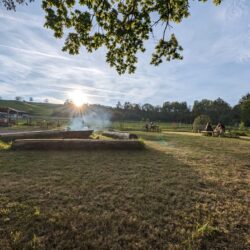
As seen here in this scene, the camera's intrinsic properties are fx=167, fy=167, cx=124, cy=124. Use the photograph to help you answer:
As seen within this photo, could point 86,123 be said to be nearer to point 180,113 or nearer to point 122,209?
point 122,209

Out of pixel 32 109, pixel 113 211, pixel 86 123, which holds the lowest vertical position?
pixel 113 211

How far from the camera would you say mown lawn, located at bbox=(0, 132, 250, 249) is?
1950 mm

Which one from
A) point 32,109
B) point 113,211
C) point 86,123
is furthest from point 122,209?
point 32,109

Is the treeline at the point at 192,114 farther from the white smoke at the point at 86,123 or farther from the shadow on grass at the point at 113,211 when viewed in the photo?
the shadow on grass at the point at 113,211

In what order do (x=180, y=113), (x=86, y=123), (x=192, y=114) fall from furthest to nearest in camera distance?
(x=180, y=113)
(x=192, y=114)
(x=86, y=123)

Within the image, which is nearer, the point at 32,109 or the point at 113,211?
the point at 113,211

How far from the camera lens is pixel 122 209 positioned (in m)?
2.62

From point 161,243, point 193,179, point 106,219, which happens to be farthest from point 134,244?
point 193,179

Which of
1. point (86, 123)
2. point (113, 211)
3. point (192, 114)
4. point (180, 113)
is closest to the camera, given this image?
point (113, 211)

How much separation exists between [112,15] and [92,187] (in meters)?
3.92

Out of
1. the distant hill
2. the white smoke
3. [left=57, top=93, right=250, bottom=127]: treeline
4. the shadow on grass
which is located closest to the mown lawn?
the shadow on grass

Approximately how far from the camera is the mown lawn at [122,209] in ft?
6.40

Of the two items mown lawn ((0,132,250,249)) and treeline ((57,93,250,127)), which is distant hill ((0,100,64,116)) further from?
mown lawn ((0,132,250,249))

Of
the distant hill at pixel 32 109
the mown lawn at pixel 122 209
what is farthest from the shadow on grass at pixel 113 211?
the distant hill at pixel 32 109
